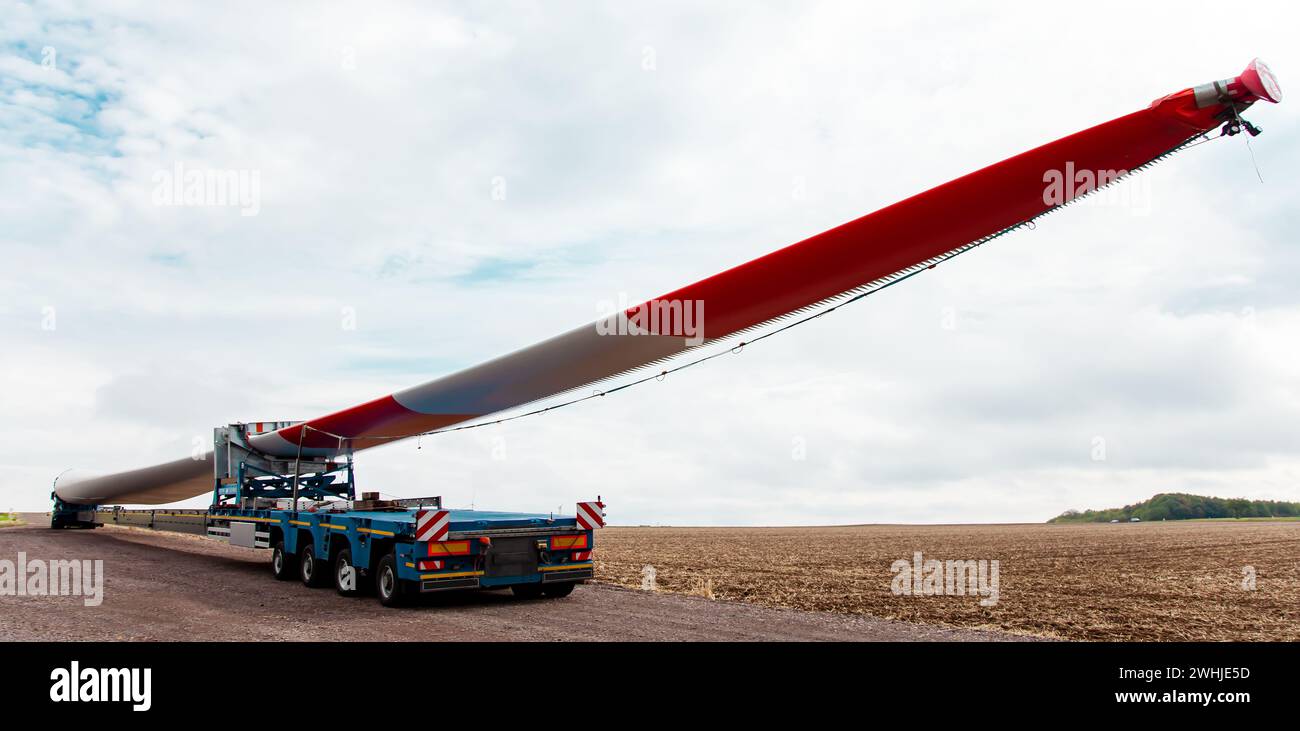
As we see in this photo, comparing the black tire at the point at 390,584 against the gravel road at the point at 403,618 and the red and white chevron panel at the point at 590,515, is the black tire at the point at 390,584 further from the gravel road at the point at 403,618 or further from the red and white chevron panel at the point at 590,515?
the red and white chevron panel at the point at 590,515

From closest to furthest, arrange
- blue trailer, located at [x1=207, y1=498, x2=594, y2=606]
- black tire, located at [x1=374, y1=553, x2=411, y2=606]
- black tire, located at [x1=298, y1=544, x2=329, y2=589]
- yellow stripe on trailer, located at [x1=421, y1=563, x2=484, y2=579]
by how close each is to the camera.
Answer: yellow stripe on trailer, located at [x1=421, y1=563, x2=484, y2=579], blue trailer, located at [x1=207, y1=498, x2=594, y2=606], black tire, located at [x1=374, y1=553, x2=411, y2=606], black tire, located at [x1=298, y1=544, x2=329, y2=589]

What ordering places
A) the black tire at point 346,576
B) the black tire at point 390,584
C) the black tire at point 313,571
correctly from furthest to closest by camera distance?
the black tire at point 313,571 → the black tire at point 346,576 → the black tire at point 390,584

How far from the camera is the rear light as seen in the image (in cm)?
1286

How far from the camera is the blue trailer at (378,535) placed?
38.8 feet

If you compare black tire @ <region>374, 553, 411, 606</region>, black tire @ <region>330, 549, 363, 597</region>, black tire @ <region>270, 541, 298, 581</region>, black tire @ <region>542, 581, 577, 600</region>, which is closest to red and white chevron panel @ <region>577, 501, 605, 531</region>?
black tire @ <region>542, 581, 577, 600</region>

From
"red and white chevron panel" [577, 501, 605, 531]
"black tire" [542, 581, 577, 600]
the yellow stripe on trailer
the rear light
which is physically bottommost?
"black tire" [542, 581, 577, 600]

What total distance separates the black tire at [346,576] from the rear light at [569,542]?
3.09 m

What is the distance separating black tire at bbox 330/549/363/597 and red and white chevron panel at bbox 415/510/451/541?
213cm

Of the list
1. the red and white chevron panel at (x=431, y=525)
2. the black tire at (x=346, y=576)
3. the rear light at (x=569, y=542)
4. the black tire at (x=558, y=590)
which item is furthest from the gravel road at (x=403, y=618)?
the red and white chevron panel at (x=431, y=525)

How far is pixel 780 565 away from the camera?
20562 millimetres

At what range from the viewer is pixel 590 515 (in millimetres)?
13383

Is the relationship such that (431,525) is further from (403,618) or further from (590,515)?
(590,515)

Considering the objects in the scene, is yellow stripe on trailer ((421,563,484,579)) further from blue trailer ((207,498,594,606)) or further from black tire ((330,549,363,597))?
black tire ((330,549,363,597))
